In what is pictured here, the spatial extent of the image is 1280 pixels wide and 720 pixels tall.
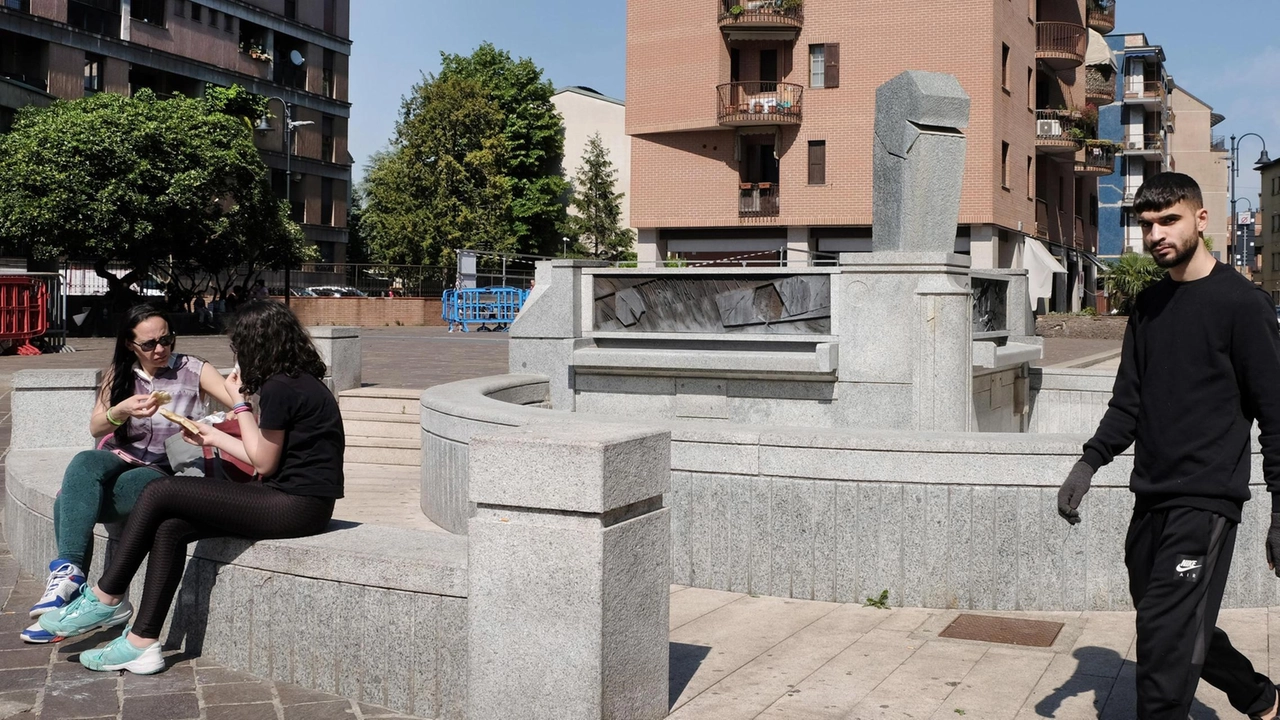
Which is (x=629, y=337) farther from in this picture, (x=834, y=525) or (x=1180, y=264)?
(x=1180, y=264)

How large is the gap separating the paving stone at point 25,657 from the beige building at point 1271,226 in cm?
11343

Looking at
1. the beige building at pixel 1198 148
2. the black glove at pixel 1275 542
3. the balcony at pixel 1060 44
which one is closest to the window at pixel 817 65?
the balcony at pixel 1060 44

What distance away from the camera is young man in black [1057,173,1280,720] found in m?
3.69

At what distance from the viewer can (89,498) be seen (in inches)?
214

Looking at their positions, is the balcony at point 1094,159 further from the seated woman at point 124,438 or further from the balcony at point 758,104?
the seated woman at point 124,438

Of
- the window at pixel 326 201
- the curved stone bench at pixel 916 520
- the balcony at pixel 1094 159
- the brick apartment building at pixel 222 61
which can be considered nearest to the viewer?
the curved stone bench at pixel 916 520

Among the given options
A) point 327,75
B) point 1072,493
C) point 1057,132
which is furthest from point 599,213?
point 1072,493

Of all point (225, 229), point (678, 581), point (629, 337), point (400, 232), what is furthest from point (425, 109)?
point (678, 581)

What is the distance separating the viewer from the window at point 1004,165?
38469 millimetres

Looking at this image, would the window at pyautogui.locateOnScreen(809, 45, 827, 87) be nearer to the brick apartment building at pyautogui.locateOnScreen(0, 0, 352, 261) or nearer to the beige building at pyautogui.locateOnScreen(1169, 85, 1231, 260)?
the brick apartment building at pyautogui.locateOnScreen(0, 0, 352, 261)

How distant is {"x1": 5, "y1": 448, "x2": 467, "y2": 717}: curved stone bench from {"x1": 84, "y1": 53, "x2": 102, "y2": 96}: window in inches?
1807

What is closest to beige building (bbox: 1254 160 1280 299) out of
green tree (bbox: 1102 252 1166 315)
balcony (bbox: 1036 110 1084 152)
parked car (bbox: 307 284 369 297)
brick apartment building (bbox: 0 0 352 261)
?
balcony (bbox: 1036 110 1084 152)

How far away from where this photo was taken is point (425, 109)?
54406mm

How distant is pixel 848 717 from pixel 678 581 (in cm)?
246
